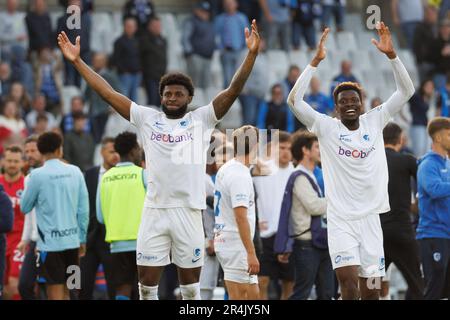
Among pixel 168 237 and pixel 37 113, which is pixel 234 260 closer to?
pixel 168 237

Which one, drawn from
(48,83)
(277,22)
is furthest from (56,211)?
(277,22)

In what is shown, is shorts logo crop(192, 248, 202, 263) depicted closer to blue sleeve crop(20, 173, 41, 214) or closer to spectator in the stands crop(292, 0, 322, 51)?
blue sleeve crop(20, 173, 41, 214)

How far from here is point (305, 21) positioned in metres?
24.7

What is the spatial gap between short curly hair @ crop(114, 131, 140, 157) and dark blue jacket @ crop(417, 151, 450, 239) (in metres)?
3.22

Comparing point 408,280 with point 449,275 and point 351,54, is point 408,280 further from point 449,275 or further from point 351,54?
point 351,54

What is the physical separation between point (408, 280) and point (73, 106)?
9.05m

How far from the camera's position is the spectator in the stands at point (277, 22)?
80.7 ft

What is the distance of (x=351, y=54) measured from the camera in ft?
86.7

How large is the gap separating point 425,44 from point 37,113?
338 inches

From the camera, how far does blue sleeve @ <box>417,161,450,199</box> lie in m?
13.1

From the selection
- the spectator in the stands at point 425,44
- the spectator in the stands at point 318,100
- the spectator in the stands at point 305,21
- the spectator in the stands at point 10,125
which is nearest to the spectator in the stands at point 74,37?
the spectator in the stands at point 10,125

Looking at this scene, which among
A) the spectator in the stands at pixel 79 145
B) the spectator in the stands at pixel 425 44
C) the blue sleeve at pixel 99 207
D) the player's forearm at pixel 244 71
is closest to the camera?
the player's forearm at pixel 244 71

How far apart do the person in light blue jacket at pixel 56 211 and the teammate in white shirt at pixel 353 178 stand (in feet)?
10.0

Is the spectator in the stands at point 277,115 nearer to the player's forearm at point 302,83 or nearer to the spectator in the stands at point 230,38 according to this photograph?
the spectator in the stands at point 230,38
